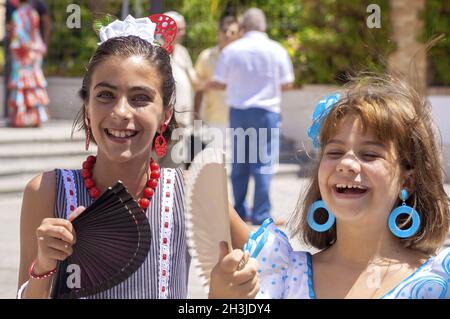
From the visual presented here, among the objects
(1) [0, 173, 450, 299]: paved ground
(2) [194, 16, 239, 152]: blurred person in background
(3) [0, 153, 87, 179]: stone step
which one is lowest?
(1) [0, 173, 450, 299]: paved ground

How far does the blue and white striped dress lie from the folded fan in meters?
0.38

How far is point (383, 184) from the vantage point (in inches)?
76.0

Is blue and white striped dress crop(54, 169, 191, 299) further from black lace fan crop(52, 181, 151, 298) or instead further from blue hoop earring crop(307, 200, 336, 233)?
blue hoop earring crop(307, 200, 336, 233)

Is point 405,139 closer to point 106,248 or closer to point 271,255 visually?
point 271,255

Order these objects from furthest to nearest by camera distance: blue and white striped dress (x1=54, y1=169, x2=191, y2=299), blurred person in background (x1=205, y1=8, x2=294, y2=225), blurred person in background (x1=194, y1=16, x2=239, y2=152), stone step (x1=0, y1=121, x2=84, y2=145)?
1. stone step (x1=0, y1=121, x2=84, y2=145)
2. blurred person in background (x1=194, y1=16, x2=239, y2=152)
3. blurred person in background (x1=205, y1=8, x2=294, y2=225)
4. blue and white striped dress (x1=54, y1=169, x2=191, y2=299)

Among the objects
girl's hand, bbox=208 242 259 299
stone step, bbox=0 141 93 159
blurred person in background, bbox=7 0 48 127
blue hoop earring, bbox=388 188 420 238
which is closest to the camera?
girl's hand, bbox=208 242 259 299

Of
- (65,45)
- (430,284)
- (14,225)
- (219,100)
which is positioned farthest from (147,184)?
(65,45)

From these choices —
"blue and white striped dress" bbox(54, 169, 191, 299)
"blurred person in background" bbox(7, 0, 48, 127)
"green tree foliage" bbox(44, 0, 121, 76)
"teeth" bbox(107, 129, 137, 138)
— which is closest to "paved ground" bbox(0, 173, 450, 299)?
"blue and white striped dress" bbox(54, 169, 191, 299)

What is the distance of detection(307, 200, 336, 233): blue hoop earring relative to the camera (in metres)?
2.08

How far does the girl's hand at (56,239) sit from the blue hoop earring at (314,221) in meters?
0.58

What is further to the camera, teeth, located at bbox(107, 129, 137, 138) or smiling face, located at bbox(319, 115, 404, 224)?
teeth, located at bbox(107, 129, 137, 138)

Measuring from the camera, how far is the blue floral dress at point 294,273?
1894 mm

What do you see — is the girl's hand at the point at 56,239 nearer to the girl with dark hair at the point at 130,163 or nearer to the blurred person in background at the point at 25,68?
the girl with dark hair at the point at 130,163

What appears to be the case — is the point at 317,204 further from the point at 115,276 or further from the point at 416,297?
the point at 115,276
